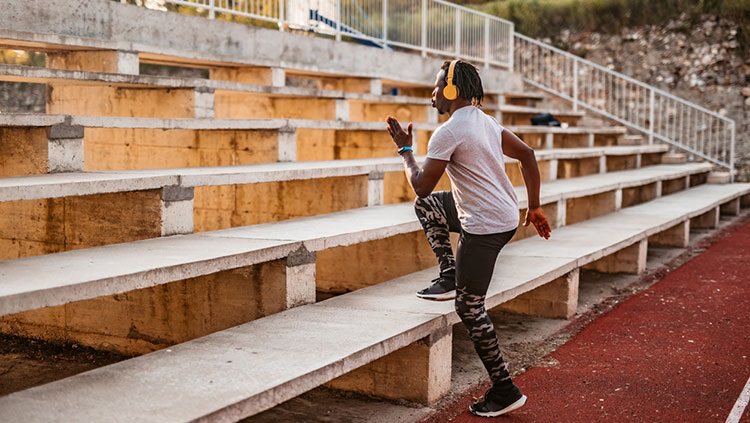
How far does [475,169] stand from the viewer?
14.0ft

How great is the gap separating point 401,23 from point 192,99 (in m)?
7.11

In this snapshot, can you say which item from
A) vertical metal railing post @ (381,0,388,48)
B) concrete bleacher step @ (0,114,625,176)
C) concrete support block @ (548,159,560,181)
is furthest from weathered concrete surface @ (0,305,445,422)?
vertical metal railing post @ (381,0,388,48)

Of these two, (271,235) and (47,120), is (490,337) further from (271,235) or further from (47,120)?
(47,120)

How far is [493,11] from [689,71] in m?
4.30

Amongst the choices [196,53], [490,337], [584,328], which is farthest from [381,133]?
[490,337]

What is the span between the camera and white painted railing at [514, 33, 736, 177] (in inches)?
635

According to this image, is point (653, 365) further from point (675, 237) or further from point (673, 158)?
point (673, 158)

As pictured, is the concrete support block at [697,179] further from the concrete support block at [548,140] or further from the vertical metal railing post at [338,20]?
the vertical metal railing post at [338,20]

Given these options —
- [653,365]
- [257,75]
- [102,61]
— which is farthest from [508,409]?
[257,75]

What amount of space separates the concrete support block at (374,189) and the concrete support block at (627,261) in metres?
2.91

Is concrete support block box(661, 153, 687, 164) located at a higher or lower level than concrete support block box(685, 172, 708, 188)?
higher

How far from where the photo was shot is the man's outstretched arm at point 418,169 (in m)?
4.30

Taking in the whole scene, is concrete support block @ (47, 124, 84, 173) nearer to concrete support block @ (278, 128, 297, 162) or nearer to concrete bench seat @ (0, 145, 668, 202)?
concrete bench seat @ (0, 145, 668, 202)

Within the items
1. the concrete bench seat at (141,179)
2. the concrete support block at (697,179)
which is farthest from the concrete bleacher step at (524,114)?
the concrete bench seat at (141,179)
